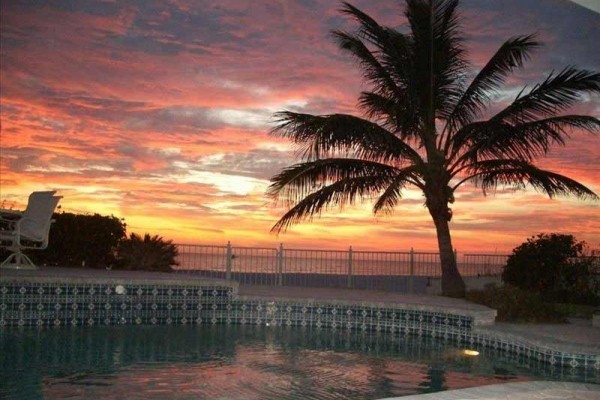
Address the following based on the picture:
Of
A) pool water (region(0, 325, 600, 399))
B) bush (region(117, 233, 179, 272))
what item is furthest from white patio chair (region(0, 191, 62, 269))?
bush (region(117, 233, 179, 272))

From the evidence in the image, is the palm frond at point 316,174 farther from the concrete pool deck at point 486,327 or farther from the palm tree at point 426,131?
the concrete pool deck at point 486,327

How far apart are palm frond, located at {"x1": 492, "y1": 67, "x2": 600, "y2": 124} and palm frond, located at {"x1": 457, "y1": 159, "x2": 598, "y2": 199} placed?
2.69 ft

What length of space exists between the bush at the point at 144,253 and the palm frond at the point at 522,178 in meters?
6.63

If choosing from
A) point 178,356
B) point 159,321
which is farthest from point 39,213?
point 178,356

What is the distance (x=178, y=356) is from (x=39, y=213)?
4.76m

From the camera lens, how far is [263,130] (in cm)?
1662

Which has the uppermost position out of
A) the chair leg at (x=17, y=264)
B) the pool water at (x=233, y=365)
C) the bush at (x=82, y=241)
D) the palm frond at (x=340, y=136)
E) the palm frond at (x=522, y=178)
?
the palm frond at (x=340, y=136)

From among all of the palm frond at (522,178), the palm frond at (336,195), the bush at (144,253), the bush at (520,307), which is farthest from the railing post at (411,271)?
the bush at (144,253)

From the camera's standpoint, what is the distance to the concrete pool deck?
4812 mm

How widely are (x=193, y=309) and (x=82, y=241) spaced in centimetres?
465

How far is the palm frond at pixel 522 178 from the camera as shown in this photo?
448 inches

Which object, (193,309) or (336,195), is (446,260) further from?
(193,309)

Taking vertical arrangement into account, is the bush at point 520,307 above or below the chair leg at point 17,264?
below

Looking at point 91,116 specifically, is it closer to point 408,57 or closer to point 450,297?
point 408,57
